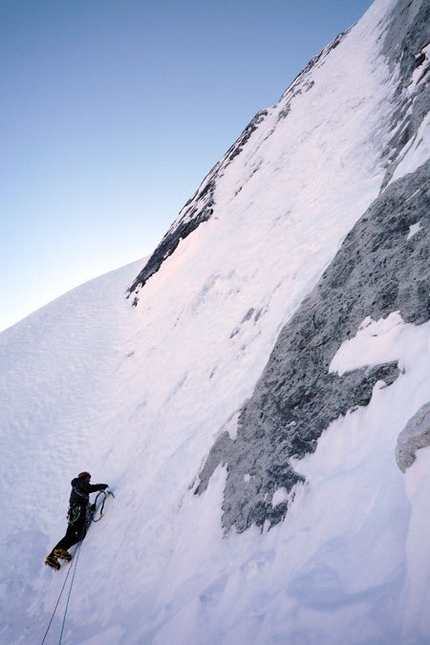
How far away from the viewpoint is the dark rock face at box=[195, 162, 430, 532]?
3746 millimetres

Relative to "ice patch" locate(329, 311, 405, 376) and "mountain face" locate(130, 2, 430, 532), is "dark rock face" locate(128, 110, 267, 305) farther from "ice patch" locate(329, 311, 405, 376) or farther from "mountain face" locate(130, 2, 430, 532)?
"ice patch" locate(329, 311, 405, 376)

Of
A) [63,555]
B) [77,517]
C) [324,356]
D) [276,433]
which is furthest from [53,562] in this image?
[324,356]

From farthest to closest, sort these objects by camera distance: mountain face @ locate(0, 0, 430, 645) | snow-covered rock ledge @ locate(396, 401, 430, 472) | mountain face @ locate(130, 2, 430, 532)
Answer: mountain face @ locate(130, 2, 430, 532) → mountain face @ locate(0, 0, 430, 645) → snow-covered rock ledge @ locate(396, 401, 430, 472)

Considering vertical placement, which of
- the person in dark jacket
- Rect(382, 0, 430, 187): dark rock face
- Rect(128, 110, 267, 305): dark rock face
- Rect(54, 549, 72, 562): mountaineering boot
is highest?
Rect(128, 110, 267, 305): dark rock face

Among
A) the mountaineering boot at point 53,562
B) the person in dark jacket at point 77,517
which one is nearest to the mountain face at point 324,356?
the person in dark jacket at point 77,517

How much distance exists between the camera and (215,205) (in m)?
18.6

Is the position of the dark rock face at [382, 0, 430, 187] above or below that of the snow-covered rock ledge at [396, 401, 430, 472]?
above

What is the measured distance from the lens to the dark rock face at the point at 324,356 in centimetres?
375

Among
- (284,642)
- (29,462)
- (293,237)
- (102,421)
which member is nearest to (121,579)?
(284,642)

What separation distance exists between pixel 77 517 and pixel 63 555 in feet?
2.12

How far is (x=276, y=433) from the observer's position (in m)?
4.41

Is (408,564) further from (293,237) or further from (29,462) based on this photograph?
(29,462)

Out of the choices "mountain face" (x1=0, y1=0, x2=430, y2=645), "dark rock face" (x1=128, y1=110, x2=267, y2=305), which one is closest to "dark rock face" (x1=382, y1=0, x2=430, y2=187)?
"mountain face" (x1=0, y1=0, x2=430, y2=645)

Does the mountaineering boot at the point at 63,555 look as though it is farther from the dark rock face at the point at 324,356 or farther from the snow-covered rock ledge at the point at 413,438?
the snow-covered rock ledge at the point at 413,438
